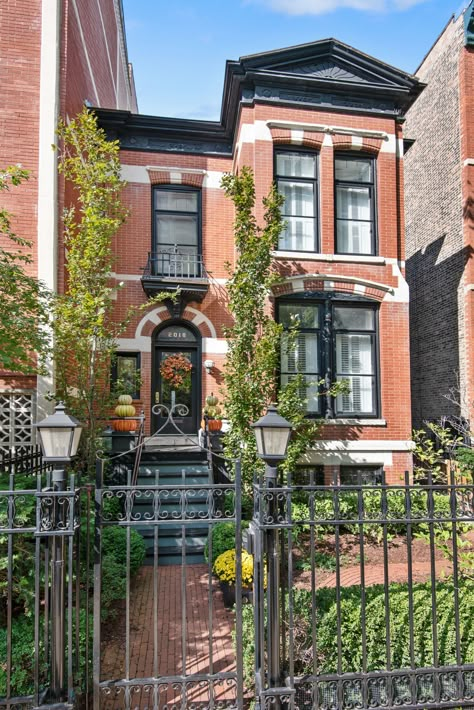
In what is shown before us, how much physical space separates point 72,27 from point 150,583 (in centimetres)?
1092

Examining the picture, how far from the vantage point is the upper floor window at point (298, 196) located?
1059cm

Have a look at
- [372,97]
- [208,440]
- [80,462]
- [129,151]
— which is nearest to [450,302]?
[372,97]

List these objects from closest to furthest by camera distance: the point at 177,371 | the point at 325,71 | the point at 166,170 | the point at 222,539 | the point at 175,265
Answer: the point at 222,539
the point at 325,71
the point at 177,371
the point at 175,265
the point at 166,170

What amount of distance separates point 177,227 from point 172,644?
30.8 feet

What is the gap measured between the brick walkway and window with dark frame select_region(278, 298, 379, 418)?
194 inches

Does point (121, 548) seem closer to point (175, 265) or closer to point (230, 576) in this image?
point (230, 576)

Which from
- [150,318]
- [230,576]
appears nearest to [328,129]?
[150,318]

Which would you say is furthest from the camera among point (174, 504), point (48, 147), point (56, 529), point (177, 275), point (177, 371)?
point (177, 275)

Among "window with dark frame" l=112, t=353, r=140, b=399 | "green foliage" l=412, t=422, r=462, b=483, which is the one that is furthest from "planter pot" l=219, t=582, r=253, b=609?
"window with dark frame" l=112, t=353, r=140, b=399

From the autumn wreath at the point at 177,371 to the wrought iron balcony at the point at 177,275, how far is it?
1.27 metres

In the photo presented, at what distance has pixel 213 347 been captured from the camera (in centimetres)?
1152

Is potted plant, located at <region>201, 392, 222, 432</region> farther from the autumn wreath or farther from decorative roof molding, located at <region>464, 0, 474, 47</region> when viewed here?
decorative roof molding, located at <region>464, 0, 474, 47</region>

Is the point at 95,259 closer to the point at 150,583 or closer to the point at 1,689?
the point at 150,583

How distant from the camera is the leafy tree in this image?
8.12 meters
